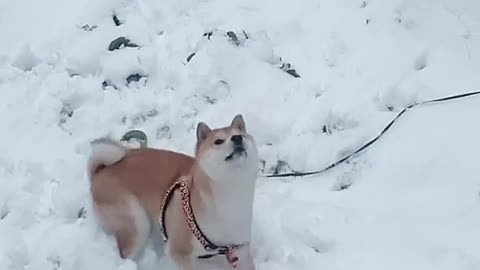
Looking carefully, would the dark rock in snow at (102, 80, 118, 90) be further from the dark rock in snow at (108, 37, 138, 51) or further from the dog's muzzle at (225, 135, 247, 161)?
the dog's muzzle at (225, 135, 247, 161)

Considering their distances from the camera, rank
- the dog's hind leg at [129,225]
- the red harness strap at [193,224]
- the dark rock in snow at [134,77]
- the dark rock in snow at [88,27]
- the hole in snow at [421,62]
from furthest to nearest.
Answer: the dark rock in snow at [88,27] < the dark rock in snow at [134,77] < the hole in snow at [421,62] < the dog's hind leg at [129,225] < the red harness strap at [193,224]

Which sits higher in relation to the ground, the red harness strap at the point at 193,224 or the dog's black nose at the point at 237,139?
the dog's black nose at the point at 237,139

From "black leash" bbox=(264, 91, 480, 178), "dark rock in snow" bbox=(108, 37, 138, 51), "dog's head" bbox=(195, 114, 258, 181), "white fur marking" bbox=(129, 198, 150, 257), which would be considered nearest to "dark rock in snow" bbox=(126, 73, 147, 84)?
"dark rock in snow" bbox=(108, 37, 138, 51)

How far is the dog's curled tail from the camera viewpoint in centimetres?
340

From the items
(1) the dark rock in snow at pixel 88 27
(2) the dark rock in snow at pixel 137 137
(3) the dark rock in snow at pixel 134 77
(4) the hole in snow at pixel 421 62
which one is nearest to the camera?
(2) the dark rock in snow at pixel 137 137

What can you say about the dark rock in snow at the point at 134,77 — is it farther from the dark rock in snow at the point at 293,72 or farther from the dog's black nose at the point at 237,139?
the dog's black nose at the point at 237,139

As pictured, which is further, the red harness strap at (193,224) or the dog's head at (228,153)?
the red harness strap at (193,224)

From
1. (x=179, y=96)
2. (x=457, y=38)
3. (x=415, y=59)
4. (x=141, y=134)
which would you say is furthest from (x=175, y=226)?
(x=457, y=38)

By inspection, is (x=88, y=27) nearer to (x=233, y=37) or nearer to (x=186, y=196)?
(x=233, y=37)

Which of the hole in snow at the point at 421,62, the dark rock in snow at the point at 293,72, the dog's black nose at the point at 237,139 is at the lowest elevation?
the dark rock in snow at the point at 293,72

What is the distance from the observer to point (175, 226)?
315 cm

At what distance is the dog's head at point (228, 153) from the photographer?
2920 mm

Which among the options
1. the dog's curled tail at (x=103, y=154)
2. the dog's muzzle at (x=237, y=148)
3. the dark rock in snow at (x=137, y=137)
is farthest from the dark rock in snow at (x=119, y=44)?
the dog's muzzle at (x=237, y=148)

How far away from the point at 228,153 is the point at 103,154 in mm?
691
